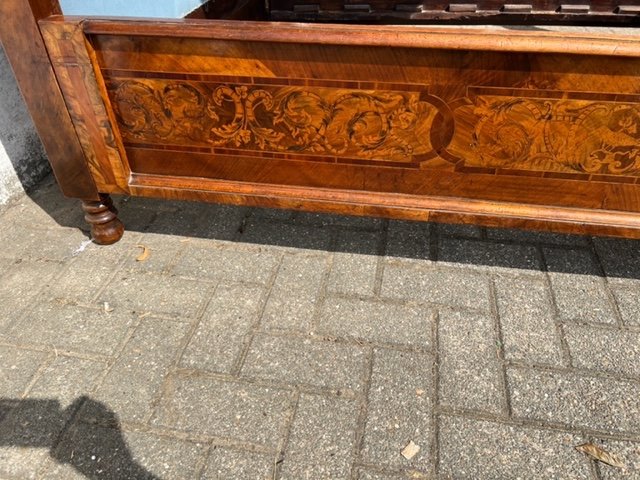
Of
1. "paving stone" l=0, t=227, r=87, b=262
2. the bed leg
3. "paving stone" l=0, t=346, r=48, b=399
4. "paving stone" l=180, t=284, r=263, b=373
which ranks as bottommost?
"paving stone" l=180, t=284, r=263, b=373

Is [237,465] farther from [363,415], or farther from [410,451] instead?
[410,451]

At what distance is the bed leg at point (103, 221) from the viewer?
7.22 feet

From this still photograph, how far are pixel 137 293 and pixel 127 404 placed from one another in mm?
552

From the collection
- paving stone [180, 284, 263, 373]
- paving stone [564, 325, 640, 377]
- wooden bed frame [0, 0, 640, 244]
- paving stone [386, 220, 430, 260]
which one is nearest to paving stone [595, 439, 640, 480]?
paving stone [564, 325, 640, 377]

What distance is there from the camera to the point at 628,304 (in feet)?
6.51

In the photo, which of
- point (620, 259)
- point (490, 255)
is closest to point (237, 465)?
point (490, 255)

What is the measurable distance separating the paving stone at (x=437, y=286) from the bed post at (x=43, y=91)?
1.36 m

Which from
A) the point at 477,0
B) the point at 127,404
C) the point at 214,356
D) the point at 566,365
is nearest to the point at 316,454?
the point at 214,356

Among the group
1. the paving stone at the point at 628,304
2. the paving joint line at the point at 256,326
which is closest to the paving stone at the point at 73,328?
the paving joint line at the point at 256,326

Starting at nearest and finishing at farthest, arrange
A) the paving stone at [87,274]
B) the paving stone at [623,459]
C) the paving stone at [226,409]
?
1. the paving stone at [623,459]
2. the paving stone at [226,409]
3. the paving stone at [87,274]

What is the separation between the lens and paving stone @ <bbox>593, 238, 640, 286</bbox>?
212 cm

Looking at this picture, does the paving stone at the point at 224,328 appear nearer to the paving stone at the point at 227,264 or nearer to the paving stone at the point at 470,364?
the paving stone at the point at 227,264

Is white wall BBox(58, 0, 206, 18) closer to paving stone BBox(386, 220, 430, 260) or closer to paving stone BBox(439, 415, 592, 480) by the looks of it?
paving stone BBox(386, 220, 430, 260)

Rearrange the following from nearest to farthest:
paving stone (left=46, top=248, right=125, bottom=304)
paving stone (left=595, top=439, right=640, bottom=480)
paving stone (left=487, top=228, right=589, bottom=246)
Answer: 1. paving stone (left=595, top=439, right=640, bottom=480)
2. paving stone (left=46, top=248, right=125, bottom=304)
3. paving stone (left=487, top=228, right=589, bottom=246)
